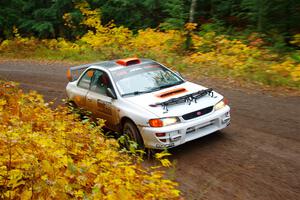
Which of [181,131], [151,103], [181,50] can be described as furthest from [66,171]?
[181,50]

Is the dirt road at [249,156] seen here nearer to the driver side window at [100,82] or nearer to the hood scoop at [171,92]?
the hood scoop at [171,92]

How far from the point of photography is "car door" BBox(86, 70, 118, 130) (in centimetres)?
869

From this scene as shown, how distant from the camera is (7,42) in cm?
2812

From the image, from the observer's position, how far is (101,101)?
9055 millimetres

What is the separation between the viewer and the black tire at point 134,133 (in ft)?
26.0

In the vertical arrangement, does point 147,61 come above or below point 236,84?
above

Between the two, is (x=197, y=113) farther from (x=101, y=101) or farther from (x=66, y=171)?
(x=66, y=171)

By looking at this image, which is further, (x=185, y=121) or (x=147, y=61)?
(x=147, y=61)

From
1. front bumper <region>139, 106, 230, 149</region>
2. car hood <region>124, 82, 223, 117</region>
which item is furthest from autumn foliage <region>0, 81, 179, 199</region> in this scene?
car hood <region>124, 82, 223, 117</region>

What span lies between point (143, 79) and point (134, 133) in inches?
57.5

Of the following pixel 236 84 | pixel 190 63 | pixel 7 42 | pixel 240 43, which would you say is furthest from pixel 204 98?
pixel 7 42

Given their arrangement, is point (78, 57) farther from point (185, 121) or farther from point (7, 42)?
point (185, 121)

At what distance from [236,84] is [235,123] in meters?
3.97

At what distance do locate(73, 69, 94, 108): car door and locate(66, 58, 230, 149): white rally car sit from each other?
0.09 ft
